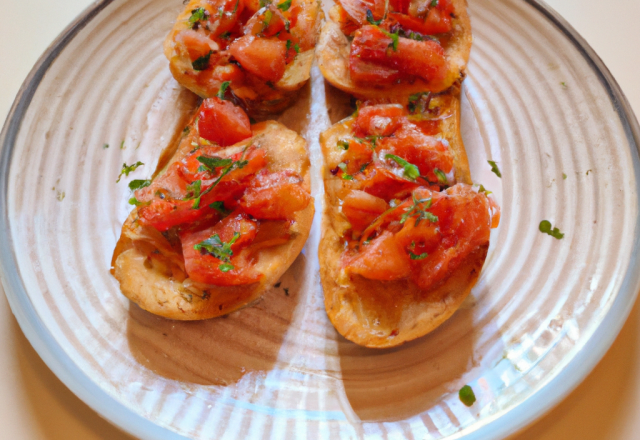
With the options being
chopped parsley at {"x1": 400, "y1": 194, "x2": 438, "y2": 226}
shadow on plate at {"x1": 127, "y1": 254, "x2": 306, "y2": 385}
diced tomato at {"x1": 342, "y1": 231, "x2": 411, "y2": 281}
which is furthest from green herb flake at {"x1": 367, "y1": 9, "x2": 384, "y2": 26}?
shadow on plate at {"x1": 127, "y1": 254, "x2": 306, "y2": 385}

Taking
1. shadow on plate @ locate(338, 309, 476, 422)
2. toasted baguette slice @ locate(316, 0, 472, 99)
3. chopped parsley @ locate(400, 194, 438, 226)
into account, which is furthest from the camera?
toasted baguette slice @ locate(316, 0, 472, 99)

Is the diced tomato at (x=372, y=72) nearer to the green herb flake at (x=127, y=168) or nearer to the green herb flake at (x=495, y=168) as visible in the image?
the green herb flake at (x=495, y=168)

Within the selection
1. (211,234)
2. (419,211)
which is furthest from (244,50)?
(419,211)

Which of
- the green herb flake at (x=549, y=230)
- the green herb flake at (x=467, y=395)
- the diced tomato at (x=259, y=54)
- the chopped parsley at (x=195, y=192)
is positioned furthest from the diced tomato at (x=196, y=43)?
the green herb flake at (x=467, y=395)

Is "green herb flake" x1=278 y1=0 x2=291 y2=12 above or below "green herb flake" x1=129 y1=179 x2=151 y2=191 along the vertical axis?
above

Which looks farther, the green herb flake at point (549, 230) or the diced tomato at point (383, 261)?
the green herb flake at point (549, 230)

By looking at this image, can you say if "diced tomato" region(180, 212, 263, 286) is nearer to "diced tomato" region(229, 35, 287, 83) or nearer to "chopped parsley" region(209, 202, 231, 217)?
"chopped parsley" region(209, 202, 231, 217)

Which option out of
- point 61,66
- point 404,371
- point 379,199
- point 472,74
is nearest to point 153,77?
point 61,66
